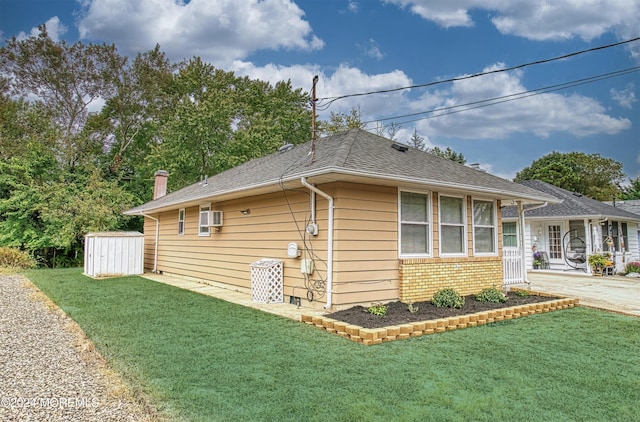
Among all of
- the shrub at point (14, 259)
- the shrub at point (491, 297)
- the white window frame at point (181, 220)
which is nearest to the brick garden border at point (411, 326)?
the shrub at point (491, 297)

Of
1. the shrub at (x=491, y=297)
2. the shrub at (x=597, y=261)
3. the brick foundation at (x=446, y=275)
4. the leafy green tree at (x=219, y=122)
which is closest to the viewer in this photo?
the brick foundation at (x=446, y=275)

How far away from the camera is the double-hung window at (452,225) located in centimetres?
764

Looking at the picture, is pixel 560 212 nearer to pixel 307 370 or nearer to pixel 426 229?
pixel 426 229

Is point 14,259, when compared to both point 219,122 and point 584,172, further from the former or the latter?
point 584,172

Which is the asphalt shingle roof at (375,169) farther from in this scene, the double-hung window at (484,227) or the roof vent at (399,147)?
the double-hung window at (484,227)

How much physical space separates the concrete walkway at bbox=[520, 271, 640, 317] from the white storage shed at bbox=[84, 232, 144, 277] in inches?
461

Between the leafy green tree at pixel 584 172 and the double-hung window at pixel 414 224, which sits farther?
the leafy green tree at pixel 584 172

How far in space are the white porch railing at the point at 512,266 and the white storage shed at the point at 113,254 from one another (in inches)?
429

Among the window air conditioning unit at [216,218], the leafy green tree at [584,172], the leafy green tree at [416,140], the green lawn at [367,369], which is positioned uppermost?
the leafy green tree at [416,140]

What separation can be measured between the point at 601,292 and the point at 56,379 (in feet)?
37.1

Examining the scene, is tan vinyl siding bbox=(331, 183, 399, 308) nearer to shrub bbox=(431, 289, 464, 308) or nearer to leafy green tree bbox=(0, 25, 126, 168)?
shrub bbox=(431, 289, 464, 308)

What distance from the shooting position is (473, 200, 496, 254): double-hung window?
834 centimetres

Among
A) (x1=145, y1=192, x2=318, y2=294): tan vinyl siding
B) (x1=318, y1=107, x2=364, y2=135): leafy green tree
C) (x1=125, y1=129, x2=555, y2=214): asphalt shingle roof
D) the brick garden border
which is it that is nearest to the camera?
the brick garden border

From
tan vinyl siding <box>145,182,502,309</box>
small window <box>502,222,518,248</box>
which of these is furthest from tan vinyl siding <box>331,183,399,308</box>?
small window <box>502,222,518,248</box>
